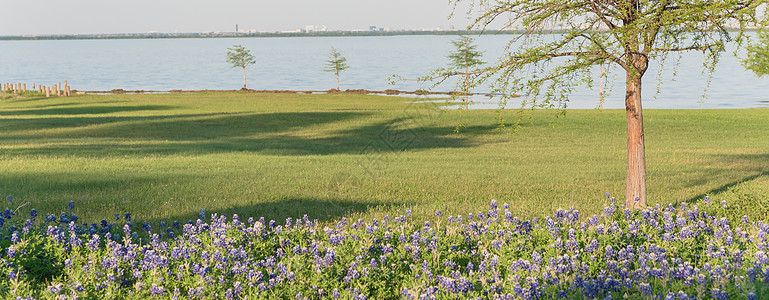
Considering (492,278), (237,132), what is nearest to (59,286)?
(492,278)

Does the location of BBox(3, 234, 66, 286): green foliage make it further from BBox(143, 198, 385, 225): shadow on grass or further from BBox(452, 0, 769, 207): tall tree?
BBox(452, 0, 769, 207): tall tree

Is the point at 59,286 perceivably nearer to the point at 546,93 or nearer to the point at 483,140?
the point at 546,93

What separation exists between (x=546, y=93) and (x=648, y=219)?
8.23 ft

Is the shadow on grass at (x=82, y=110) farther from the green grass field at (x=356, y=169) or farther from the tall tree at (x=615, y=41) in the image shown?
the tall tree at (x=615, y=41)

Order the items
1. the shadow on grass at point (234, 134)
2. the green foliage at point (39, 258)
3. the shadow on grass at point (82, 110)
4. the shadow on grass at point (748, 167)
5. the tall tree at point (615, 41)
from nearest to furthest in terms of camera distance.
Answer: the green foliage at point (39, 258) → the tall tree at point (615, 41) → the shadow on grass at point (748, 167) → the shadow on grass at point (234, 134) → the shadow on grass at point (82, 110)

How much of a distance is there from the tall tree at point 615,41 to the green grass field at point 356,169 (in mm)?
1873

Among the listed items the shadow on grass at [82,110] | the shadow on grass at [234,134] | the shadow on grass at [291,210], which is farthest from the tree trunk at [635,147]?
the shadow on grass at [82,110]

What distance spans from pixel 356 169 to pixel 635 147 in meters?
7.38

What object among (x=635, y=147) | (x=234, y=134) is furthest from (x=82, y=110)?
(x=635, y=147)

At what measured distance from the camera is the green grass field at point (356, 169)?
10.7 m

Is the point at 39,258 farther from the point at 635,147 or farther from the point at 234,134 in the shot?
the point at 234,134

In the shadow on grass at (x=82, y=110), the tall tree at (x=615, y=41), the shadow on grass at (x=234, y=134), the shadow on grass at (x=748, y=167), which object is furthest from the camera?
the shadow on grass at (x=82, y=110)

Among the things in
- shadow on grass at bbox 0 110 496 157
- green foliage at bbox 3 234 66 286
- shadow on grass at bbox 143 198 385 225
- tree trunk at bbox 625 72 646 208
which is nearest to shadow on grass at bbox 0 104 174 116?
shadow on grass at bbox 0 110 496 157

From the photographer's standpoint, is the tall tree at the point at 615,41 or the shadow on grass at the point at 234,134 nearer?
the tall tree at the point at 615,41
